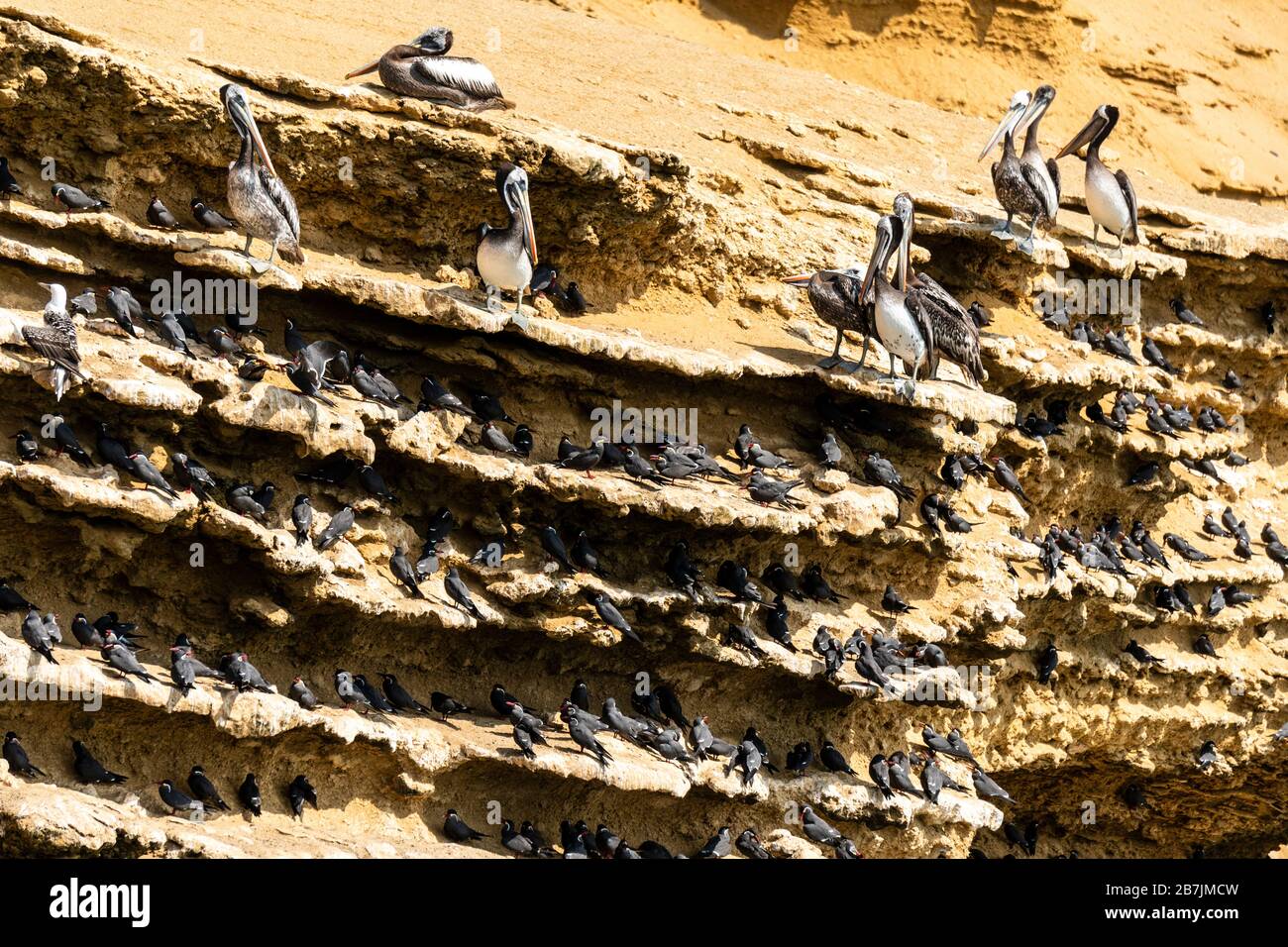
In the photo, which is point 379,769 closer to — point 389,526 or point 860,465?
point 389,526

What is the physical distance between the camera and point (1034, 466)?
987 inches

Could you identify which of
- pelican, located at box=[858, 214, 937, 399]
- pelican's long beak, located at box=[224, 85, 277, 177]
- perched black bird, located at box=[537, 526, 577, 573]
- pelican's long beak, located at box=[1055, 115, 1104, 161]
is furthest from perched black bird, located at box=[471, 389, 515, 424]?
pelican's long beak, located at box=[1055, 115, 1104, 161]

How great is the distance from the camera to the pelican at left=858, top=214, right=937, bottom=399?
21062mm

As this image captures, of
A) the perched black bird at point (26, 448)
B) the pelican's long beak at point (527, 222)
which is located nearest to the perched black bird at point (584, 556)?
the pelican's long beak at point (527, 222)

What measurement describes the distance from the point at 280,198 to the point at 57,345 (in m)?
3.04

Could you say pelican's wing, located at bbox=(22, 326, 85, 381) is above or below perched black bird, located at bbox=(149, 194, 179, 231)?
below

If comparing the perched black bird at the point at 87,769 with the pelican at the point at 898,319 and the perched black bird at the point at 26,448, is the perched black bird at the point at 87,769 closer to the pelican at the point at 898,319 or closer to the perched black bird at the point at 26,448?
the perched black bird at the point at 26,448

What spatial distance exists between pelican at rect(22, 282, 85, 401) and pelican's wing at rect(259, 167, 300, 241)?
260 centimetres

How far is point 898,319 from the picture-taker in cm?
2100

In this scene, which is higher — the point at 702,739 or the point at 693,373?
the point at 693,373

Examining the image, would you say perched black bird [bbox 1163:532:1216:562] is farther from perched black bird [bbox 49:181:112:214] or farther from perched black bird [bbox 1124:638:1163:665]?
perched black bird [bbox 49:181:112:214]

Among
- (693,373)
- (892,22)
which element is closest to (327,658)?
(693,373)

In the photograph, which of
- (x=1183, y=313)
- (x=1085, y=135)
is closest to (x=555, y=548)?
(x=1183, y=313)

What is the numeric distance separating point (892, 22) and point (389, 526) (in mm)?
18569
